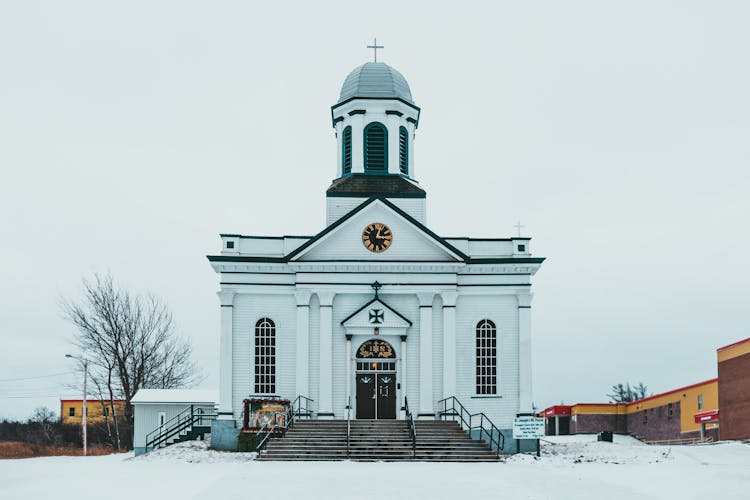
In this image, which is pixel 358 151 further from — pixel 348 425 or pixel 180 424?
pixel 348 425

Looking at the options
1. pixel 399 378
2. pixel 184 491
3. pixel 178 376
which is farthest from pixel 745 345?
pixel 178 376

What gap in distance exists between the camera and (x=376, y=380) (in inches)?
1394

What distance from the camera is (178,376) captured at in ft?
207

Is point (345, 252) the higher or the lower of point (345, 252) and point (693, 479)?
the higher

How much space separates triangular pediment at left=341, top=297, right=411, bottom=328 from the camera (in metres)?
35.1

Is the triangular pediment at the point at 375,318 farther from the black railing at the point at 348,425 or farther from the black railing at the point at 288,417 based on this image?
the black railing at the point at 288,417

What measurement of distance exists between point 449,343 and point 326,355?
14.0ft

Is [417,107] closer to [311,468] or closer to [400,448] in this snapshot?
[400,448]

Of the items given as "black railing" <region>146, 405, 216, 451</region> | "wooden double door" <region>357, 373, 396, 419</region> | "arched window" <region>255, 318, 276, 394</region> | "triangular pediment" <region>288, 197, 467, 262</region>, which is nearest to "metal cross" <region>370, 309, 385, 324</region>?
"triangular pediment" <region>288, 197, 467, 262</region>

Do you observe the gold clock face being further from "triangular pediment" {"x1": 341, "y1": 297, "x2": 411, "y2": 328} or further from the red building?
the red building

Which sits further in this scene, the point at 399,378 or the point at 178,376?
the point at 178,376

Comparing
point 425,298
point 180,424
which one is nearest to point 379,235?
point 425,298

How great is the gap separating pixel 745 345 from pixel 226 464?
24285 mm

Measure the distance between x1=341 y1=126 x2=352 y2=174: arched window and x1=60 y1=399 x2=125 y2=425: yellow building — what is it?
33207mm
